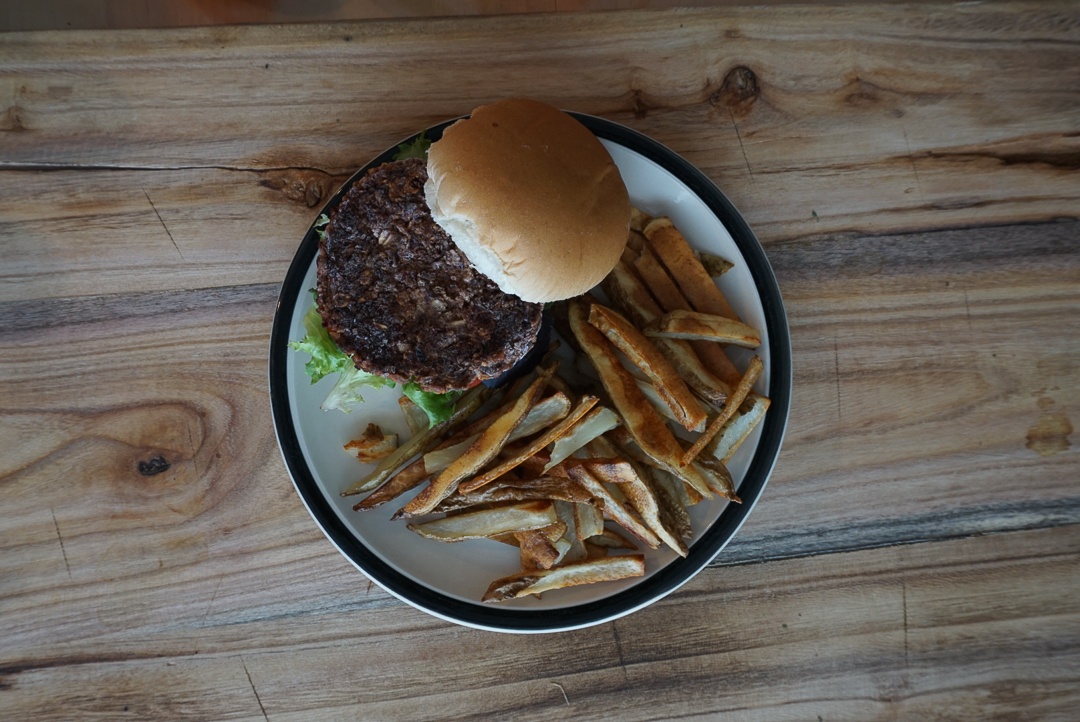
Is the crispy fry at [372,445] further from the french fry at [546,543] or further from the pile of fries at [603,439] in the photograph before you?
the french fry at [546,543]

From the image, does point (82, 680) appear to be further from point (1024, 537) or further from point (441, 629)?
point (1024, 537)

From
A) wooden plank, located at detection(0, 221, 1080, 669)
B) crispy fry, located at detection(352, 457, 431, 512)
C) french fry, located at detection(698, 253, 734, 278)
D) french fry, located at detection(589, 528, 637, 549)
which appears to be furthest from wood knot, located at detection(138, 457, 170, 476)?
french fry, located at detection(698, 253, 734, 278)

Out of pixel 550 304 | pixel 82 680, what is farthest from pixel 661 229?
pixel 82 680

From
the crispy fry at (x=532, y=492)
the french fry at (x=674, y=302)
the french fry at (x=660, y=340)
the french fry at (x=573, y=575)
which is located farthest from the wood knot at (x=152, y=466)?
the french fry at (x=674, y=302)

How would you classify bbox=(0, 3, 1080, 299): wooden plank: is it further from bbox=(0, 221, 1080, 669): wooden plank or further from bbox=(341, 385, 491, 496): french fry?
bbox=(341, 385, 491, 496): french fry

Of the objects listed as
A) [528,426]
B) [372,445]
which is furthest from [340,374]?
[528,426]

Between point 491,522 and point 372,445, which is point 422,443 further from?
point 491,522
